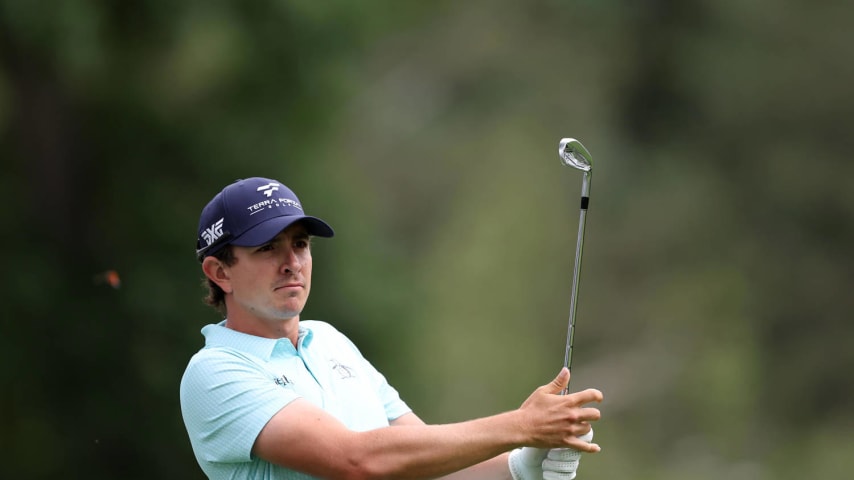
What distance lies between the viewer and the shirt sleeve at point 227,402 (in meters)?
3.05

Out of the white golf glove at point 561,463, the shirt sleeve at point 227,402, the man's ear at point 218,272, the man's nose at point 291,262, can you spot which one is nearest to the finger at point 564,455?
the white golf glove at point 561,463

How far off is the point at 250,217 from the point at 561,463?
0.92 m

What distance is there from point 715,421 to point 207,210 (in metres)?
11.9

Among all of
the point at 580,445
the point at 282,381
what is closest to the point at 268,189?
the point at 282,381

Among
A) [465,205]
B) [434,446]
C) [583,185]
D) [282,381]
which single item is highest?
[465,205]

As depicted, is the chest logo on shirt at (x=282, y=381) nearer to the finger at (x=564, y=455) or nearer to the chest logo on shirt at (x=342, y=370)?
the chest logo on shirt at (x=342, y=370)

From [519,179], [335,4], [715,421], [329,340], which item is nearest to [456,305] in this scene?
[519,179]

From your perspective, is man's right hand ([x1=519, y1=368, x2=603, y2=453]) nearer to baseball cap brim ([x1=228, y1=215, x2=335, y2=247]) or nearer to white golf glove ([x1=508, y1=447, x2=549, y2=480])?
white golf glove ([x1=508, y1=447, x2=549, y2=480])

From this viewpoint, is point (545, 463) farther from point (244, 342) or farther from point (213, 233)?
point (213, 233)

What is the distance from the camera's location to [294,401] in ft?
10.0

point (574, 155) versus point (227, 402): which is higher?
point (574, 155)

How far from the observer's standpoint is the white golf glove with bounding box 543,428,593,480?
310cm

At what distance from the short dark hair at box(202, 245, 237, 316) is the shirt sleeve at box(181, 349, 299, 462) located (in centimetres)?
25

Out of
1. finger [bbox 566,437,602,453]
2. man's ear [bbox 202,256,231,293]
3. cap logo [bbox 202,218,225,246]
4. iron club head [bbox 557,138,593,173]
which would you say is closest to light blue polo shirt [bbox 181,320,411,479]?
man's ear [bbox 202,256,231,293]
